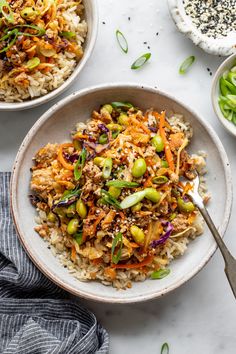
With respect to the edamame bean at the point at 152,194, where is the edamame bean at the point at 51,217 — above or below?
below

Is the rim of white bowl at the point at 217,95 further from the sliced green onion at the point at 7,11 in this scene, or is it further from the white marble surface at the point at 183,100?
the sliced green onion at the point at 7,11

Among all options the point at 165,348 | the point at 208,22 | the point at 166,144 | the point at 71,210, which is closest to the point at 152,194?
the point at 166,144

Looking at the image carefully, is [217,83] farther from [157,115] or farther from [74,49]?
[74,49]

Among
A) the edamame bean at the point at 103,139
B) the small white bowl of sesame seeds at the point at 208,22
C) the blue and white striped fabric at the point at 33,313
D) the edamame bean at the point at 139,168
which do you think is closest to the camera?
the edamame bean at the point at 139,168

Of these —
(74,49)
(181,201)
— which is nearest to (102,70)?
(74,49)

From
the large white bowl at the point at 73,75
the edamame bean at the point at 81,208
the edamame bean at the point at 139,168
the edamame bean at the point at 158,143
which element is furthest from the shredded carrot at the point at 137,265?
the large white bowl at the point at 73,75

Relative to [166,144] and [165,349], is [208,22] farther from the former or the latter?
[165,349]
